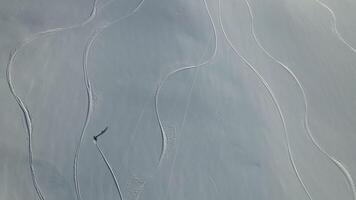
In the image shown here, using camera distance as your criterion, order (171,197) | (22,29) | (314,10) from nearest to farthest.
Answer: (171,197) → (22,29) → (314,10)

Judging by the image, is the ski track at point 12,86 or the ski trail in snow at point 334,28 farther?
the ski trail in snow at point 334,28

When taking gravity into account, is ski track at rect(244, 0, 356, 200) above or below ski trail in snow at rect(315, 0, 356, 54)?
below

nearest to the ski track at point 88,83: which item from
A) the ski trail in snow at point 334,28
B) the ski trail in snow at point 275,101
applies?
the ski trail in snow at point 275,101

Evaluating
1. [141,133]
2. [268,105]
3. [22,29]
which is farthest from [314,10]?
[22,29]

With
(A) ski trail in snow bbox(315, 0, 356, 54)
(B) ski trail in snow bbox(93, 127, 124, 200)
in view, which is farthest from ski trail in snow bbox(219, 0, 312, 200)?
(B) ski trail in snow bbox(93, 127, 124, 200)

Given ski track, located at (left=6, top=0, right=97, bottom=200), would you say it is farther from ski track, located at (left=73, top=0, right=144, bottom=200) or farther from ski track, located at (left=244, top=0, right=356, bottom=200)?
ski track, located at (left=244, top=0, right=356, bottom=200)

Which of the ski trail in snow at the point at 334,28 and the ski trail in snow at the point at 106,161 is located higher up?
the ski trail in snow at the point at 334,28

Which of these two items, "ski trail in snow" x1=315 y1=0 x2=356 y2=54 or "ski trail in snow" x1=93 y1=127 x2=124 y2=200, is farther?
"ski trail in snow" x1=315 y1=0 x2=356 y2=54

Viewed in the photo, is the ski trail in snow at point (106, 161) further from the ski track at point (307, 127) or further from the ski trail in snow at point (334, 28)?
the ski trail in snow at point (334, 28)

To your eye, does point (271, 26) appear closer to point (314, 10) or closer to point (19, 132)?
point (314, 10)

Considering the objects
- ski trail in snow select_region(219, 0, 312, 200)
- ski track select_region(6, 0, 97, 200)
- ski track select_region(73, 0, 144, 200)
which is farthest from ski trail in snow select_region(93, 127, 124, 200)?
ski trail in snow select_region(219, 0, 312, 200)

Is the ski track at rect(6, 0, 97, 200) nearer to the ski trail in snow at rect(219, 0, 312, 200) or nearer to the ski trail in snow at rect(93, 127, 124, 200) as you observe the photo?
the ski trail in snow at rect(93, 127, 124, 200)
